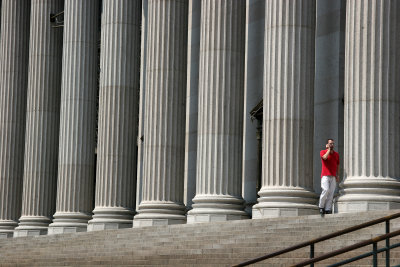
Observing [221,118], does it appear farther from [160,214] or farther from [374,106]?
[374,106]

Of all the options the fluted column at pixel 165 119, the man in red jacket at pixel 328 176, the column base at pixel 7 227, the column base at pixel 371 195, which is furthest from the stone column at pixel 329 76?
the column base at pixel 7 227

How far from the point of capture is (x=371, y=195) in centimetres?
3497

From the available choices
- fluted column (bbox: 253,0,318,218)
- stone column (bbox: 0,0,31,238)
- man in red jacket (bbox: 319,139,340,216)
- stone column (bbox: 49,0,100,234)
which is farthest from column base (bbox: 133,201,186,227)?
stone column (bbox: 0,0,31,238)

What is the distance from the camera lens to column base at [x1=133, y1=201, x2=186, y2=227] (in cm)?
4800

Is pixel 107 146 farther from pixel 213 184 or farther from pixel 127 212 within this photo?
pixel 213 184

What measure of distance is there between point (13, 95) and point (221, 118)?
24.9 m

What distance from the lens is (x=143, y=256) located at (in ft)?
124

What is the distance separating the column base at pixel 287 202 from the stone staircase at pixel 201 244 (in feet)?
5.70

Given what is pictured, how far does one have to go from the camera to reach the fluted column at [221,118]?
1746 inches

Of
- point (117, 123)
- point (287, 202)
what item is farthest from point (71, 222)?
point (287, 202)

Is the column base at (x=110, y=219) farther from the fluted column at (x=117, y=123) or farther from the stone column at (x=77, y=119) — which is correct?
the stone column at (x=77, y=119)

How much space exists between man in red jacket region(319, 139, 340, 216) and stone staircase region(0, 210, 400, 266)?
0.98m

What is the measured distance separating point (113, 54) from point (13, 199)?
52.3 feet

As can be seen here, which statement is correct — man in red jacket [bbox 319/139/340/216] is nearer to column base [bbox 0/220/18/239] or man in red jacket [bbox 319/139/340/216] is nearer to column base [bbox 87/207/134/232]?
column base [bbox 87/207/134/232]
